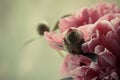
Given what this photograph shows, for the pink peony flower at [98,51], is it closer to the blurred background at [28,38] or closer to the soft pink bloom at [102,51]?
the soft pink bloom at [102,51]

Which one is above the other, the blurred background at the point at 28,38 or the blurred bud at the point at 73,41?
the blurred background at the point at 28,38

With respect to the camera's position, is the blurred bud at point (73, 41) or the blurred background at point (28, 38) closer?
the blurred bud at point (73, 41)

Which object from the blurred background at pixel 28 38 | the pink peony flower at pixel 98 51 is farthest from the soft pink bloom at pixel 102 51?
the blurred background at pixel 28 38

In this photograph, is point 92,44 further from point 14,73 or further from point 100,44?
point 14,73

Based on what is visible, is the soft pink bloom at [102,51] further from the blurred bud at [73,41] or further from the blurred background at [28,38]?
the blurred background at [28,38]

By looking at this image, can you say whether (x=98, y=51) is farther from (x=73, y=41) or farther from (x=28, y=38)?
(x=28, y=38)

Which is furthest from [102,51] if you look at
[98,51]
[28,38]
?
[28,38]

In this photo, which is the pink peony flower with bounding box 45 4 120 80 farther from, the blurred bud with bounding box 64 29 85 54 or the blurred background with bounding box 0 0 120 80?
the blurred background with bounding box 0 0 120 80
